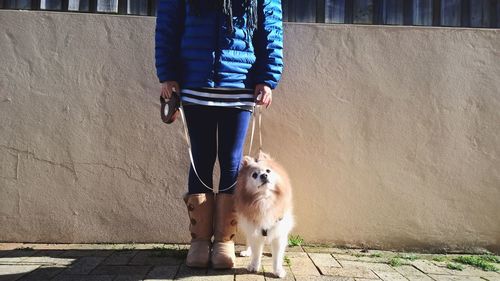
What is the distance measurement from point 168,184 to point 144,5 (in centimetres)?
140

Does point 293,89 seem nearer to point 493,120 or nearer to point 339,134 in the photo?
point 339,134

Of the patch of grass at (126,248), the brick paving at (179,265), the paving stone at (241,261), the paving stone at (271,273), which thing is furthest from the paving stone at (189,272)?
the patch of grass at (126,248)

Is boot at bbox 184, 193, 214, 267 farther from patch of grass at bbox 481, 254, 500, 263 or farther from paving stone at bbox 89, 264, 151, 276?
patch of grass at bbox 481, 254, 500, 263

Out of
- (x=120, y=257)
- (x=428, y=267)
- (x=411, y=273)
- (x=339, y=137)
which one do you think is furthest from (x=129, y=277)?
(x=428, y=267)

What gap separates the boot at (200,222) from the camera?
284 centimetres

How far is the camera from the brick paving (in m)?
2.71

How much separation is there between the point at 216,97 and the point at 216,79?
0.35 ft

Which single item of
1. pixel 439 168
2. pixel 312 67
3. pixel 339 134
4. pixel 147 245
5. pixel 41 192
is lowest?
pixel 147 245

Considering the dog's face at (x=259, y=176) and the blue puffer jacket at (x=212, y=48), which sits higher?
the blue puffer jacket at (x=212, y=48)

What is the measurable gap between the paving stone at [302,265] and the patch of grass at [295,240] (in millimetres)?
251

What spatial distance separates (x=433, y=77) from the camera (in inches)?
141

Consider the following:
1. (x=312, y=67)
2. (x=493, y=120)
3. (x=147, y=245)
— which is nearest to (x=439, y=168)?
(x=493, y=120)

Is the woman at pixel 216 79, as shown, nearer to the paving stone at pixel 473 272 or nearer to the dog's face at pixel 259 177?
the dog's face at pixel 259 177

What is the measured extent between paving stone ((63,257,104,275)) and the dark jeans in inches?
30.7
